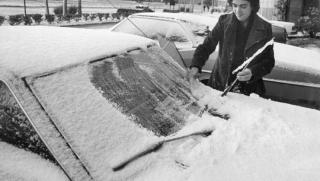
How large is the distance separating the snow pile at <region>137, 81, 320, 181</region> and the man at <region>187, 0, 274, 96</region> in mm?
715

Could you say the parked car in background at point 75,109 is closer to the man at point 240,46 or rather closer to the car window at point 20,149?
the car window at point 20,149

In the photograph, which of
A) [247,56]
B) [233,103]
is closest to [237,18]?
[247,56]

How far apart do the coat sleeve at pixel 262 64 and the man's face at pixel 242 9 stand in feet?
0.77

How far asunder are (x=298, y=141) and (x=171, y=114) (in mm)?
719

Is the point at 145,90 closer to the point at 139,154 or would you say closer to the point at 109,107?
the point at 109,107

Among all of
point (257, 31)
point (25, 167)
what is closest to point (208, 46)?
point (257, 31)

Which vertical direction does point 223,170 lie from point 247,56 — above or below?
below

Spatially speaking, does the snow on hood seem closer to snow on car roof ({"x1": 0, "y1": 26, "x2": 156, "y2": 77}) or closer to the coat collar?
snow on car roof ({"x1": 0, "y1": 26, "x2": 156, "y2": 77})

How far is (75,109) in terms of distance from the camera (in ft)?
5.79

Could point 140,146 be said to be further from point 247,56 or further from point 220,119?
point 247,56

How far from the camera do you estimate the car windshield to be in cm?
167

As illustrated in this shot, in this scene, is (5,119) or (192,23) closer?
(5,119)

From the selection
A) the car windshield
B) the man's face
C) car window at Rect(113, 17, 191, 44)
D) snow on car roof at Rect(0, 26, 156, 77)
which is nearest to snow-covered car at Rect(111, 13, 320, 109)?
car window at Rect(113, 17, 191, 44)

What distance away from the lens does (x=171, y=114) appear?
2.17 m
